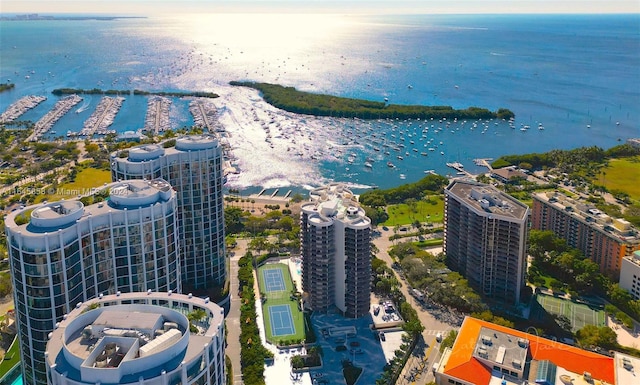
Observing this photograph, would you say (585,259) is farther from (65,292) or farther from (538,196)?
(65,292)

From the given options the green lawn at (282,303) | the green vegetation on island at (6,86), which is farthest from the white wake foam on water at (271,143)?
the green vegetation on island at (6,86)

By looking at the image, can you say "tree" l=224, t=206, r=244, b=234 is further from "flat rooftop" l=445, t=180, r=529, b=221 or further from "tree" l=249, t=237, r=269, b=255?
"flat rooftop" l=445, t=180, r=529, b=221

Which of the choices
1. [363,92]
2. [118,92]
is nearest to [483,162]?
[363,92]

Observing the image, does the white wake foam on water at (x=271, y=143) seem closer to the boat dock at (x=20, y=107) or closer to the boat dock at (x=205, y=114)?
the boat dock at (x=205, y=114)

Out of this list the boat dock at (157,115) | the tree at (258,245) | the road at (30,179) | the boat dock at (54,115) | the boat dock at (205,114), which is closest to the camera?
the tree at (258,245)

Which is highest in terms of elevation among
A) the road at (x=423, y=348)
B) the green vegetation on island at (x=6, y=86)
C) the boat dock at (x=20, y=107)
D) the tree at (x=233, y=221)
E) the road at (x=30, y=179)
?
the green vegetation on island at (x=6, y=86)
